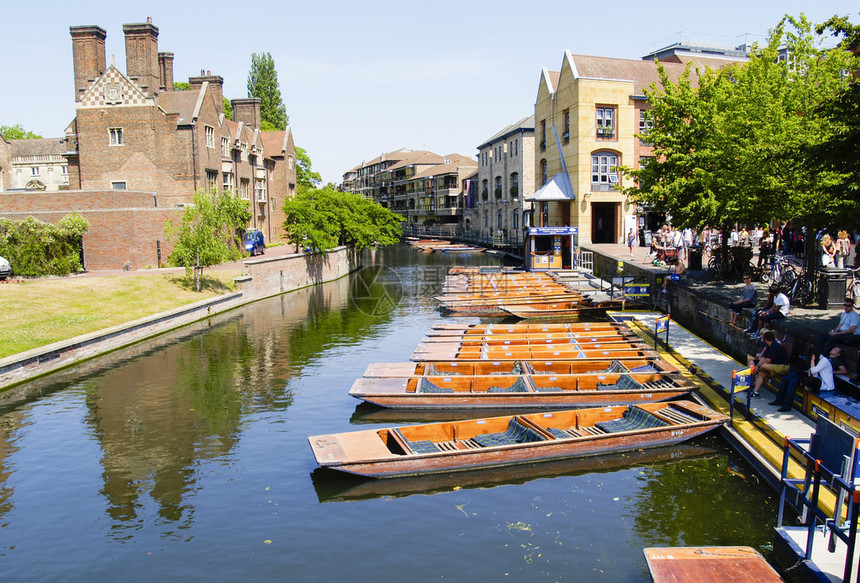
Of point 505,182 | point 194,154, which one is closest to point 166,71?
point 194,154

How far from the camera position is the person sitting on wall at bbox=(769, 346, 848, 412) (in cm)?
1314

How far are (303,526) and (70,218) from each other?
3076 cm

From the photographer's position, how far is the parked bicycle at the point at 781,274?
21.7m

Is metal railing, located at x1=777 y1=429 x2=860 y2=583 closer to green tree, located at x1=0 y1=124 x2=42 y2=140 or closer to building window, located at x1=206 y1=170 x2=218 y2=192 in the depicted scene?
building window, located at x1=206 y1=170 x2=218 y2=192

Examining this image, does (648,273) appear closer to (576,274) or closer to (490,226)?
(576,274)

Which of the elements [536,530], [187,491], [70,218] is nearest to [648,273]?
[536,530]

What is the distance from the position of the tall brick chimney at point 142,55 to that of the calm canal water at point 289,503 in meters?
33.4

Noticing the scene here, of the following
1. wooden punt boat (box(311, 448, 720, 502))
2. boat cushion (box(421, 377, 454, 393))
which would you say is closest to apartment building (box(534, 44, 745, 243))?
boat cushion (box(421, 377, 454, 393))

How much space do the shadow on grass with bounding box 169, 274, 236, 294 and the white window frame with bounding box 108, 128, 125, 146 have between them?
53.4ft

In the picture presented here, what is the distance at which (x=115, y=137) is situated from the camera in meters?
47.1

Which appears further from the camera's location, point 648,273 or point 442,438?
point 648,273

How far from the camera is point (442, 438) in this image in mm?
14266

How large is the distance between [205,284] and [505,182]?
47.0 m

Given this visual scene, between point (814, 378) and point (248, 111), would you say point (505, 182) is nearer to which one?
point (248, 111)
